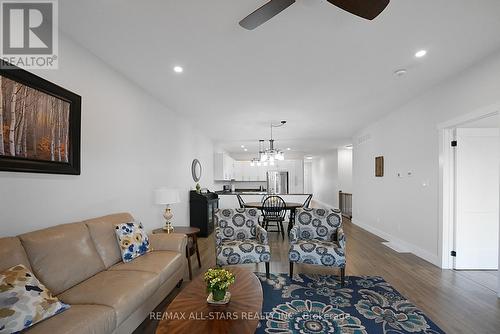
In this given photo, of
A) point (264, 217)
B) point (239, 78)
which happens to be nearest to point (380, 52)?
point (239, 78)

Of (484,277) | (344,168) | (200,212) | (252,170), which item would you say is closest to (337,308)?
(484,277)

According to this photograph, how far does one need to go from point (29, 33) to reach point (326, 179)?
11285mm

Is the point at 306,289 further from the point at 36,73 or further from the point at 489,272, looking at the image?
the point at 36,73

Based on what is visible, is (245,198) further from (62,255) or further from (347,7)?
(347,7)

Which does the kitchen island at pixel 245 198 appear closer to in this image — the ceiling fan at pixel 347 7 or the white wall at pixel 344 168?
the white wall at pixel 344 168

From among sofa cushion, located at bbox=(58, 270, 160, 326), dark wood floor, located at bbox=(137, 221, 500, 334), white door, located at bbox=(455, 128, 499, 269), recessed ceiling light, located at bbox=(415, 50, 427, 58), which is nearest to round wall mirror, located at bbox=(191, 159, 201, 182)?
dark wood floor, located at bbox=(137, 221, 500, 334)

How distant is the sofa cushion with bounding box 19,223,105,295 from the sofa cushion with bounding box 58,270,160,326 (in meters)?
0.08

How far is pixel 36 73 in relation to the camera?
79.6 inches

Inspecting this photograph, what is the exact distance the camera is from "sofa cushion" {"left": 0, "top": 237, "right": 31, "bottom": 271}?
1.52 metres

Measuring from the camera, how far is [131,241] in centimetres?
251

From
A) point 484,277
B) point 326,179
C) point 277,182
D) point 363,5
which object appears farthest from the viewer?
point 326,179

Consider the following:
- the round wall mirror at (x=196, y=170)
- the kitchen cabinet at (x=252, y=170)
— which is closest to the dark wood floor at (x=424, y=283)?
the round wall mirror at (x=196, y=170)

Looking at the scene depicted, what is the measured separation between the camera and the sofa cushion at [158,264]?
88.3 inches

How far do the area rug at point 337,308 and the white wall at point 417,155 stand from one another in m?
1.58
